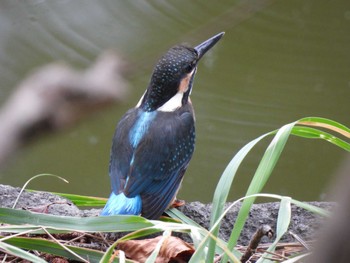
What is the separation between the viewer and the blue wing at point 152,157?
8.53ft

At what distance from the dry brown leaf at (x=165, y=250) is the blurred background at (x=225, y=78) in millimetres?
3025

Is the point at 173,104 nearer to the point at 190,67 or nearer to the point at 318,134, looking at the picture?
the point at 190,67

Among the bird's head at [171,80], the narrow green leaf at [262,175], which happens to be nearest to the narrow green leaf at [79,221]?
the narrow green leaf at [262,175]

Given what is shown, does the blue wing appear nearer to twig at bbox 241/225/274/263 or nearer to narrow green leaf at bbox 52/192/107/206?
narrow green leaf at bbox 52/192/107/206

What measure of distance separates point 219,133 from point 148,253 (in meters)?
3.45

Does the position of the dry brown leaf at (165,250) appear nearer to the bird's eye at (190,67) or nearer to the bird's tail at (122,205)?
the bird's tail at (122,205)

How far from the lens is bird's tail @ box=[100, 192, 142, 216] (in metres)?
2.44

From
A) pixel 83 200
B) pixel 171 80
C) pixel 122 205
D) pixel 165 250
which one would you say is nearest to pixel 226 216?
pixel 122 205

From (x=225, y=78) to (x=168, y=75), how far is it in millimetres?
2462

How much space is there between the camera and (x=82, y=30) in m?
5.65

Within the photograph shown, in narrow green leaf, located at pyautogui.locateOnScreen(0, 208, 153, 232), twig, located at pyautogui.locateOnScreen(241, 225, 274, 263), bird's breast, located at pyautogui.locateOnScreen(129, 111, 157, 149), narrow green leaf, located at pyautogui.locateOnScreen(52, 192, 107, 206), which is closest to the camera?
twig, located at pyautogui.locateOnScreen(241, 225, 274, 263)

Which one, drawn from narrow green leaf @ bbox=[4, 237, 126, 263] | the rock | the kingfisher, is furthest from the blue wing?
narrow green leaf @ bbox=[4, 237, 126, 263]

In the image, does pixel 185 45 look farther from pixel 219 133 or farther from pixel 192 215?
pixel 219 133

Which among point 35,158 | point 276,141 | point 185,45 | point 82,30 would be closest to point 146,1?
point 82,30
